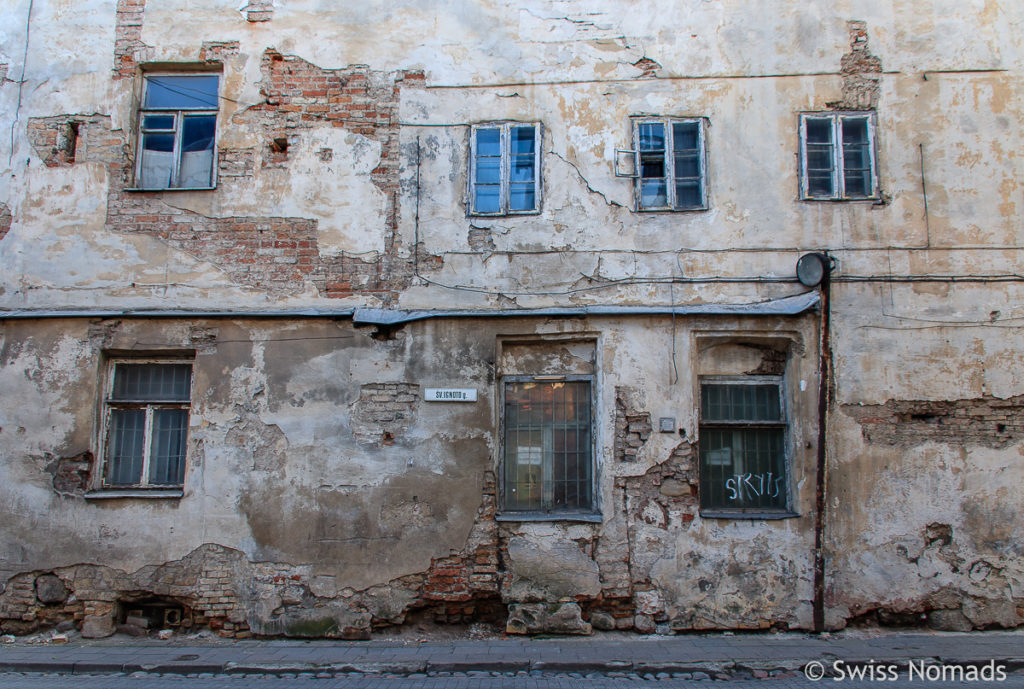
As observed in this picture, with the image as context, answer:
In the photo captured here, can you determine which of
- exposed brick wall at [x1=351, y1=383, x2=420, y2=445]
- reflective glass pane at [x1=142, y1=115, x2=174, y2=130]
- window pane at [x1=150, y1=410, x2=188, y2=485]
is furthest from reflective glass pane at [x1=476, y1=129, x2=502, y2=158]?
window pane at [x1=150, y1=410, x2=188, y2=485]

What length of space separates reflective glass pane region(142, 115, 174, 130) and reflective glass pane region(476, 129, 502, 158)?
3.40 meters

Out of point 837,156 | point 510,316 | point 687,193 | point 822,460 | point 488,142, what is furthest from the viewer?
point 488,142

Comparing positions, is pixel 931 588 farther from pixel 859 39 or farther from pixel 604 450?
pixel 859 39

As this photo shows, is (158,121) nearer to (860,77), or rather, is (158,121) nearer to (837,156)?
(837,156)

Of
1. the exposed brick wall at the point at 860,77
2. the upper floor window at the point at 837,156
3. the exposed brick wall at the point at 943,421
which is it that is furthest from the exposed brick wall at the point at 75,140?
the exposed brick wall at the point at 943,421

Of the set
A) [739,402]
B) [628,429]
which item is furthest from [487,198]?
[739,402]

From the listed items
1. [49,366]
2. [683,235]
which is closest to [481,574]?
[683,235]

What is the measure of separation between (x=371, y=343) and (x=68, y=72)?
453 centimetres

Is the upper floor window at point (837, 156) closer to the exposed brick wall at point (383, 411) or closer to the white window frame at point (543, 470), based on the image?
the white window frame at point (543, 470)

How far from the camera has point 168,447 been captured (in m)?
7.00

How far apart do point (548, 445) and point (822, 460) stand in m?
2.67

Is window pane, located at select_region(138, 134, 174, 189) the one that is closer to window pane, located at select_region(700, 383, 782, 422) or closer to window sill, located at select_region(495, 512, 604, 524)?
window sill, located at select_region(495, 512, 604, 524)

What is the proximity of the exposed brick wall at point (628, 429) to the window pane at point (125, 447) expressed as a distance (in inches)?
191

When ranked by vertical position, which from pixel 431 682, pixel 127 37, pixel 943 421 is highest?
pixel 127 37
